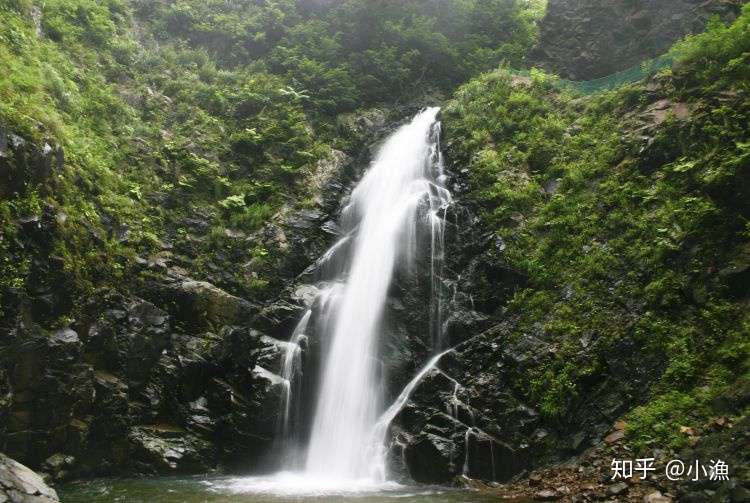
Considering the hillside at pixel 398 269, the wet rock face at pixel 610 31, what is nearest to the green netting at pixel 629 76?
the hillside at pixel 398 269

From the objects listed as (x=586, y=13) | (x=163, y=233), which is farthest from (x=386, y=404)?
(x=586, y=13)

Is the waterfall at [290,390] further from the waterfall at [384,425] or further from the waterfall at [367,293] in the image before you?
the waterfall at [384,425]

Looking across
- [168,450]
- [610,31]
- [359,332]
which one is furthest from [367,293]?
[610,31]

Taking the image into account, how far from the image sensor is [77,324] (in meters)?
10.8

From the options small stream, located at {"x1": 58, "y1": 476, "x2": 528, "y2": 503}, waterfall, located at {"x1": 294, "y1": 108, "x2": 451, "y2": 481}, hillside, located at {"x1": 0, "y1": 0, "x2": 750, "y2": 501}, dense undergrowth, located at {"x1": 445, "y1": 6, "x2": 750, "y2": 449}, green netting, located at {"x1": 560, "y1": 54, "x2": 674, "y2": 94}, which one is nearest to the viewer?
dense undergrowth, located at {"x1": 445, "y1": 6, "x2": 750, "y2": 449}

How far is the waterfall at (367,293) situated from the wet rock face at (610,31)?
7565mm

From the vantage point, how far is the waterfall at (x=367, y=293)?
37.9 ft

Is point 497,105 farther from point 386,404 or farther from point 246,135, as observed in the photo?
point 386,404

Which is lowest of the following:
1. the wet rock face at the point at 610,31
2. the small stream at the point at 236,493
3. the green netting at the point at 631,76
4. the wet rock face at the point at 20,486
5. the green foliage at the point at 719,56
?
the small stream at the point at 236,493

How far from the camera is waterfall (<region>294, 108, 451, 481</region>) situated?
37.9 ft

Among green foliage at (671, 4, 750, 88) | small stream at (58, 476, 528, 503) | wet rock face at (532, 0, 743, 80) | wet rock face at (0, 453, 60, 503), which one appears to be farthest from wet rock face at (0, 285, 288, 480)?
wet rock face at (532, 0, 743, 80)

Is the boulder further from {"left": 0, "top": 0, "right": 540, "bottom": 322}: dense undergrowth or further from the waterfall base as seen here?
{"left": 0, "top": 0, "right": 540, "bottom": 322}: dense undergrowth

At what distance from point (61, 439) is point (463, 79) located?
21.0 metres

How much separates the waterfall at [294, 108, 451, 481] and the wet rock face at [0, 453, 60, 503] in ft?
17.5
